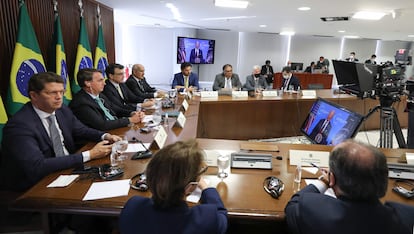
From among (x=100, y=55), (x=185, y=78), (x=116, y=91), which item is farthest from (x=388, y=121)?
(x=100, y=55)

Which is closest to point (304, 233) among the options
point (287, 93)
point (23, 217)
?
point (23, 217)

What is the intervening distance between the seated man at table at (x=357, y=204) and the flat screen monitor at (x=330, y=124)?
73 cm

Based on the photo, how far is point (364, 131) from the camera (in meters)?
4.80

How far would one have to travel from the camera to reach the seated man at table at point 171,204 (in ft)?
2.82

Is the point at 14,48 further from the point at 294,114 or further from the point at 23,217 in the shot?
the point at 294,114

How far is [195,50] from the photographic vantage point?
28.9 ft

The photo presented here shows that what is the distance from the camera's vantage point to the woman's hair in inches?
34.2

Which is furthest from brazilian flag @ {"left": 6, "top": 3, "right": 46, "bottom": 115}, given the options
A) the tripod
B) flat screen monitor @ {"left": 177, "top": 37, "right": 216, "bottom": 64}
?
flat screen monitor @ {"left": 177, "top": 37, "right": 216, "bottom": 64}

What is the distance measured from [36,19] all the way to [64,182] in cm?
240

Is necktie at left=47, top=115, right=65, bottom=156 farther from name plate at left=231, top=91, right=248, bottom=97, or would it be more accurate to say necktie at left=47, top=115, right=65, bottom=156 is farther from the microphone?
name plate at left=231, top=91, right=248, bottom=97

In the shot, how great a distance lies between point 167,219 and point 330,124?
147 cm

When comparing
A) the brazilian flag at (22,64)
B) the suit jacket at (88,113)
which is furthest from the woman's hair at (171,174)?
the brazilian flag at (22,64)

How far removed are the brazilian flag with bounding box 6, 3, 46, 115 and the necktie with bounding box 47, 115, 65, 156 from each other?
893 millimetres

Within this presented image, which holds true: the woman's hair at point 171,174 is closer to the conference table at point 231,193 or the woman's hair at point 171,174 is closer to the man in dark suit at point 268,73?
the conference table at point 231,193
